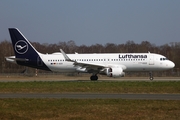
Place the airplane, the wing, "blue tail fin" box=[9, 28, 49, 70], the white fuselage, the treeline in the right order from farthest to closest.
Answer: the treeline
"blue tail fin" box=[9, 28, 49, 70]
the white fuselage
the airplane
the wing

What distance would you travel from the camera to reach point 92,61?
44031mm

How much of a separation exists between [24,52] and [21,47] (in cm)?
72

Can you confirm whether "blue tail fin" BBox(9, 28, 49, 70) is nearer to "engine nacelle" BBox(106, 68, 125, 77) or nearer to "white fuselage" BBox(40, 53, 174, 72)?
"white fuselage" BBox(40, 53, 174, 72)

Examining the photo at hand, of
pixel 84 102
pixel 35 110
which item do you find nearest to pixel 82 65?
pixel 84 102

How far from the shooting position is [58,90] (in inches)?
1154

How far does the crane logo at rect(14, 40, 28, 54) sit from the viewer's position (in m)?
45.1

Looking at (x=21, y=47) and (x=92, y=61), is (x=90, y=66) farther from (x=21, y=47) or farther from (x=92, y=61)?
(x=21, y=47)

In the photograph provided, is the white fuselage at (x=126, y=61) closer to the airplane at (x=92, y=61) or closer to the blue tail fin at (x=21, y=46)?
the airplane at (x=92, y=61)

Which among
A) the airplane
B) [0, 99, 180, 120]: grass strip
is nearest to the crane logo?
the airplane

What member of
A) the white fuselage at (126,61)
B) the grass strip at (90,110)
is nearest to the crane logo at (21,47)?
the white fuselage at (126,61)

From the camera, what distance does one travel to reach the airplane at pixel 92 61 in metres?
42.4

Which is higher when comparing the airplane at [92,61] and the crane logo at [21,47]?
the crane logo at [21,47]

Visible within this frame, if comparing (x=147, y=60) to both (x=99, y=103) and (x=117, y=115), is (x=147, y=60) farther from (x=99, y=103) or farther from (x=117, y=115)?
(x=117, y=115)

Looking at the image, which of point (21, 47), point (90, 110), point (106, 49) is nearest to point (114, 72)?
point (21, 47)
